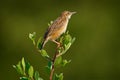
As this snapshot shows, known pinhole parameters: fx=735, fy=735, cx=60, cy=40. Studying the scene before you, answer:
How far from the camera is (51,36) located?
5.09 metres

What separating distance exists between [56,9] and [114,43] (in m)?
1.85

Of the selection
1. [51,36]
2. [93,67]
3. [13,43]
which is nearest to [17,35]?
[13,43]

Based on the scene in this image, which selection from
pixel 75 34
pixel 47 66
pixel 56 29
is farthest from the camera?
pixel 75 34

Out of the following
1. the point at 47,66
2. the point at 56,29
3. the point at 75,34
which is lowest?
the point at 75,34

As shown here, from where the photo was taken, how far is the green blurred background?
16359mm

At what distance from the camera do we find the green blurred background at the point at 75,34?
16.4m

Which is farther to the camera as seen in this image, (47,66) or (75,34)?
(75,34)

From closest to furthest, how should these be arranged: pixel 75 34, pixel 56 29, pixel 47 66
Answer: pixel 47 66, pixel 56 29, pixel 75 34

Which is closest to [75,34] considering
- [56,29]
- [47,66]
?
[56,29]

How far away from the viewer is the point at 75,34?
1700cm

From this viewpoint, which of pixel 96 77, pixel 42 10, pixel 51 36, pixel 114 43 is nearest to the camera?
pixel 51 36

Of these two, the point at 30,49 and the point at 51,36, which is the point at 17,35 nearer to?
the point at 30,49

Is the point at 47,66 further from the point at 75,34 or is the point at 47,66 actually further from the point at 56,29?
the point at 75,34

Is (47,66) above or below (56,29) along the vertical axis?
below
